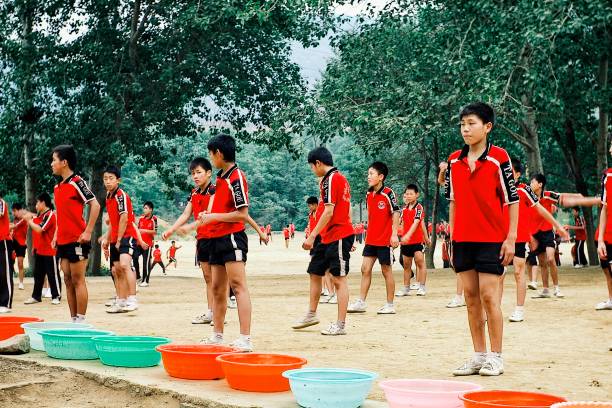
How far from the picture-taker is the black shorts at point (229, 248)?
26.1ft

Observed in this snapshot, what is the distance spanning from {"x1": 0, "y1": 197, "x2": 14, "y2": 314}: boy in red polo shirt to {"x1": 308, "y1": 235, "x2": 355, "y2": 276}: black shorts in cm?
496

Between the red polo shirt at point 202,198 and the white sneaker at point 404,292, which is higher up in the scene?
the red polo shirt at point 202,198

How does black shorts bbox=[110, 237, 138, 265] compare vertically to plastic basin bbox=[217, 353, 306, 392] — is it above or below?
above

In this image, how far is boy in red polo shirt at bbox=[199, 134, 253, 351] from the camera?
7926 millimetres

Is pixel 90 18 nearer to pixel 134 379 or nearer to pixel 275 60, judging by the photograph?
pixel 275 60

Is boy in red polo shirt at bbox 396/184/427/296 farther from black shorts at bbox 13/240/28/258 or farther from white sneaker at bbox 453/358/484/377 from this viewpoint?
black shorts at bbox 13/240/28/258

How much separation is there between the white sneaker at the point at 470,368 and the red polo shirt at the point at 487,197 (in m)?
0.99

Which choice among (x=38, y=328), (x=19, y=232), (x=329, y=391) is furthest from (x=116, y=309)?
(x=329, y=391)

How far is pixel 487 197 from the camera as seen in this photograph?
674cm

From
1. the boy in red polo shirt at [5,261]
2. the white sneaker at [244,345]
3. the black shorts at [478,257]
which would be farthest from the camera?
the boy in red polo shirt at [5,261]

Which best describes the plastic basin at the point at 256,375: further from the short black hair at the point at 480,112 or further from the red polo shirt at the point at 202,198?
the red polo shirt at the point at 202,198

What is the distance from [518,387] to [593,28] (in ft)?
52.5

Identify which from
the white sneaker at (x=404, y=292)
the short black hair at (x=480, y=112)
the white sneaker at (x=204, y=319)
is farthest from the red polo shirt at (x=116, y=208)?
the short black hair at (x=480, y=112)

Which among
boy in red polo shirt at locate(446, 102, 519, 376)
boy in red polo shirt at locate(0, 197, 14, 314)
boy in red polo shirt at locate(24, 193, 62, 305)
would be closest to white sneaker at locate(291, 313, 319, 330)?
boy in red polo shirt at locate(446, 102, 519, 376)
